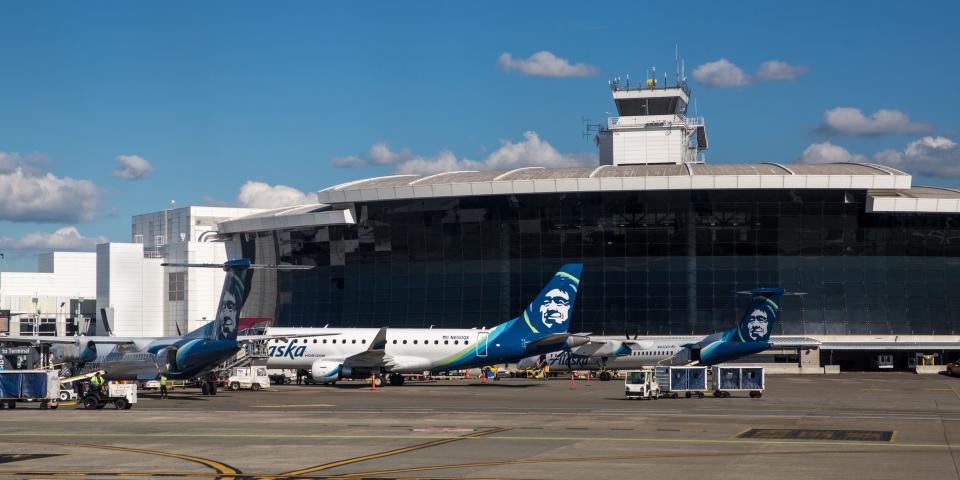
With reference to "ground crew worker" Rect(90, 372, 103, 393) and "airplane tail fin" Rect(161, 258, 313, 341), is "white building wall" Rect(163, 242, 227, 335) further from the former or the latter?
"ground crew worker" Rect(90, 372, 103, 393)

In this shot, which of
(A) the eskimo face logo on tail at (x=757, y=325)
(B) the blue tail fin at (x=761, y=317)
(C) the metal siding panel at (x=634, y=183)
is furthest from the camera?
(C) the metal siding panel at (x=634, y=183)

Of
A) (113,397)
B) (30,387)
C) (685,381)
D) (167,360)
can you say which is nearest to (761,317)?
(685,381)

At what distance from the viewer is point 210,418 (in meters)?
42.9

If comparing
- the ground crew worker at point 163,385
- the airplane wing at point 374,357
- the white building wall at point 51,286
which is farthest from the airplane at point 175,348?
the white building wall at point 51,286

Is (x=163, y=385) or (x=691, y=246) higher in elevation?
(x=691, y=246)

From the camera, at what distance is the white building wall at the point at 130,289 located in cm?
12675

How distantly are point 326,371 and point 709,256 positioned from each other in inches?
2020

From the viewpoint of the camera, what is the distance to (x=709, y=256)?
11069cm

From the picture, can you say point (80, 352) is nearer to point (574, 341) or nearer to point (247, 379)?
point (247, 379)

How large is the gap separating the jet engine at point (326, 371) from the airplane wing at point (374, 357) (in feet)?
2.37

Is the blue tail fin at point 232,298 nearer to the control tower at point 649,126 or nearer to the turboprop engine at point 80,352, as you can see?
the turboprop engine at point 80,352

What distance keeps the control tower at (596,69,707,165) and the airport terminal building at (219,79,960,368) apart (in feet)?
61.4

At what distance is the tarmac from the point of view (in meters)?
26.2

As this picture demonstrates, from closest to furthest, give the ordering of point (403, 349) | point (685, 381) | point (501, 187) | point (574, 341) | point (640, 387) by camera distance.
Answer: point (640, 387) < point (685, 381) < point (574, 341) < point (403, 349) < point (501, 187)
